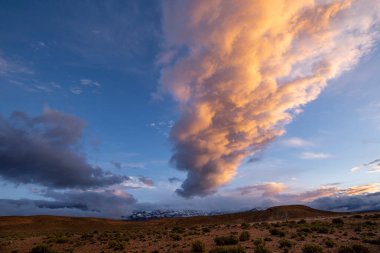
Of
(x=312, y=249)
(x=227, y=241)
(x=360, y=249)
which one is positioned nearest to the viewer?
(x=360, y=249)

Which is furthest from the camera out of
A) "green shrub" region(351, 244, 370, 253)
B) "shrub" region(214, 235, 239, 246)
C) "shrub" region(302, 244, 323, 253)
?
"shrub" region(214, 235, 239, 246)

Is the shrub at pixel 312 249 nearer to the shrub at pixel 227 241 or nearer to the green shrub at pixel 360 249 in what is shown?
the green shrub at pixel 360 249

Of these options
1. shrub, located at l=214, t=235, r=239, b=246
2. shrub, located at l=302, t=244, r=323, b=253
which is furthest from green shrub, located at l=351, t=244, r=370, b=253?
shrub, located at l=214, t=235, r=239, b=246

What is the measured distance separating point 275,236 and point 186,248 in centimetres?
1061

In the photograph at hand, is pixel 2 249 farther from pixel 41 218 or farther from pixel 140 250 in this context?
pixel 41 218

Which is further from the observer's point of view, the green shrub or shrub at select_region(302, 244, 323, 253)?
shrub at select_region(302, 244, 323, 253)

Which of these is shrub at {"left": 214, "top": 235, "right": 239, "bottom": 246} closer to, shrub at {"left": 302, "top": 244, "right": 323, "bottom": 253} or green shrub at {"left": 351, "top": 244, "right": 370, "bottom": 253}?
shrub at {"left": 302, "top": 244, "right": 323, "bottom": 253}

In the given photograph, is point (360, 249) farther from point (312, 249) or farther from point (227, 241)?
point (227, 241)

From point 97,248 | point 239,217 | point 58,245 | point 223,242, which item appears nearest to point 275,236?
point 223,242

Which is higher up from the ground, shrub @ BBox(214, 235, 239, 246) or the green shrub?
shrub @ BBox(214, 235, 239, 246)

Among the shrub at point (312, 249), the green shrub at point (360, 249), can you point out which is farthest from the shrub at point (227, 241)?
the green shrub at point (360, 249)

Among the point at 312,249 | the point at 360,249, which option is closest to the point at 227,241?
the point at 312,249

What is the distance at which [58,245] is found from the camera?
3344cm

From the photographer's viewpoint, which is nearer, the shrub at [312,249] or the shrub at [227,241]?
the shrub at [312,249]
